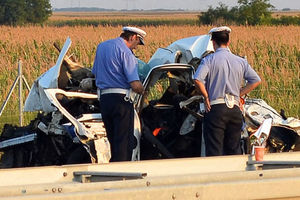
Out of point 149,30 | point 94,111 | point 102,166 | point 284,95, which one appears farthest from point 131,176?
point 149,30

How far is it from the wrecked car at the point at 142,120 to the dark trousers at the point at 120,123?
78mm

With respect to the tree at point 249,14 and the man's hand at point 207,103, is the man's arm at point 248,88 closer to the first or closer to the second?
the man's hand at point 207,103

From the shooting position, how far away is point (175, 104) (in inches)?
344

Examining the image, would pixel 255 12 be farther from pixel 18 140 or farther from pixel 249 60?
pixel 18 140

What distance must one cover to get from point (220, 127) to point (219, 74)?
1.79 feet

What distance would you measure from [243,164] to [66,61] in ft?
13.6

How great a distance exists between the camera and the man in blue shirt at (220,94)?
789 centimetres

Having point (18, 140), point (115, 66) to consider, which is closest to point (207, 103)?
point (115, 66)

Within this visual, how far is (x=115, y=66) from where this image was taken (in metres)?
8.31

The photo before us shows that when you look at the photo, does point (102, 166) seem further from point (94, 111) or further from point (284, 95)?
point (284, 95)

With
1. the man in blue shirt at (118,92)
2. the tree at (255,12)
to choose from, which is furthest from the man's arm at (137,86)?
the tree at (255,12)

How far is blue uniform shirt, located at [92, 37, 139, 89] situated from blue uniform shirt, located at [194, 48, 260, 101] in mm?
783

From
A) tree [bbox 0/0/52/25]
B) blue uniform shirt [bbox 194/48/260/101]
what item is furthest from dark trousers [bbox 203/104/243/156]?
tree [bbox 0/0/52/25]

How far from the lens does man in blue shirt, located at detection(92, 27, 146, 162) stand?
26.9 feet
